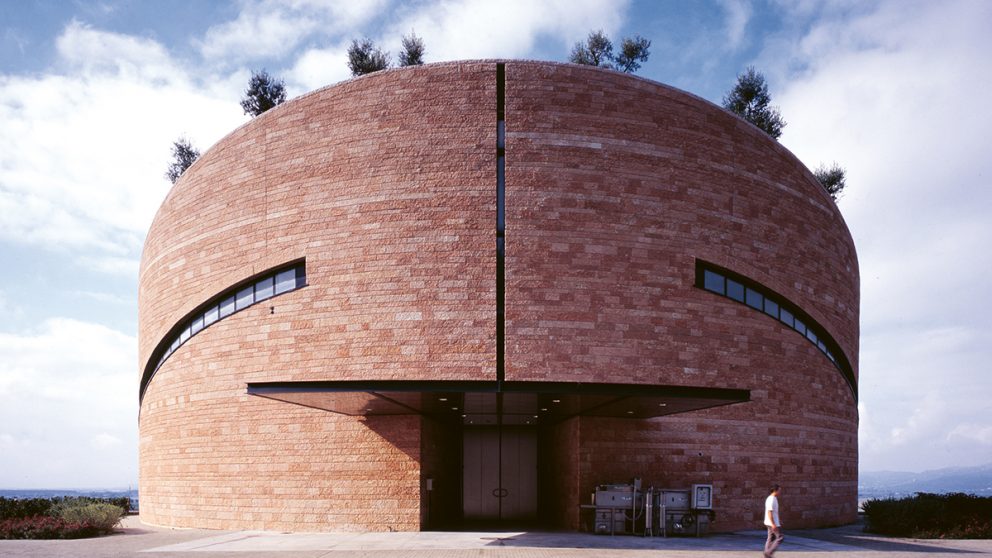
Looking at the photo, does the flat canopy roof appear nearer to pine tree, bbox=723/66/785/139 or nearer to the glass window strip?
the glass window strip

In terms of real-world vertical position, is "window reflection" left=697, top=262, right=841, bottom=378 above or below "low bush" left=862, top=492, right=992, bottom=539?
above

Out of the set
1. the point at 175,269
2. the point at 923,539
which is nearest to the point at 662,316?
the point at 923,539

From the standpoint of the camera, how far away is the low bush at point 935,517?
59.5 feet

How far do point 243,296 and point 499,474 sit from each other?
8.72 m

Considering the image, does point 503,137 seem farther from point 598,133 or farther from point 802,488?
point 802,488

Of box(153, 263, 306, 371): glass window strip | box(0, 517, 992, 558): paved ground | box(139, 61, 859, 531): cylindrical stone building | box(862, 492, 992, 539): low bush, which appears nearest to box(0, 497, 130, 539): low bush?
box(0, 517, 992, 558): paved ground

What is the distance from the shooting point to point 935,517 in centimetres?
1872

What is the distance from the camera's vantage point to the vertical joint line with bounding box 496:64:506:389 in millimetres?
17281

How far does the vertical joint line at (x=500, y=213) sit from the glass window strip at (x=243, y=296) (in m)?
4.89

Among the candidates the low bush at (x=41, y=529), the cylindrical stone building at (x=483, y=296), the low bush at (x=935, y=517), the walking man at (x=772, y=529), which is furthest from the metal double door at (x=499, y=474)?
the low bush at (x=41, y=529)

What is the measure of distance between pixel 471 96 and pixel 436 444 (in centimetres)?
870

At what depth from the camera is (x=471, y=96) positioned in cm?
1848

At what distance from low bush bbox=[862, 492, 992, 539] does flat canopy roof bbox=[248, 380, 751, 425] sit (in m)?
6.62

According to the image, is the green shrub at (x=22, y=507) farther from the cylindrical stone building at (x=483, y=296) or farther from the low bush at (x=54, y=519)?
the cylindrical stone building at (x=483, y=296)
